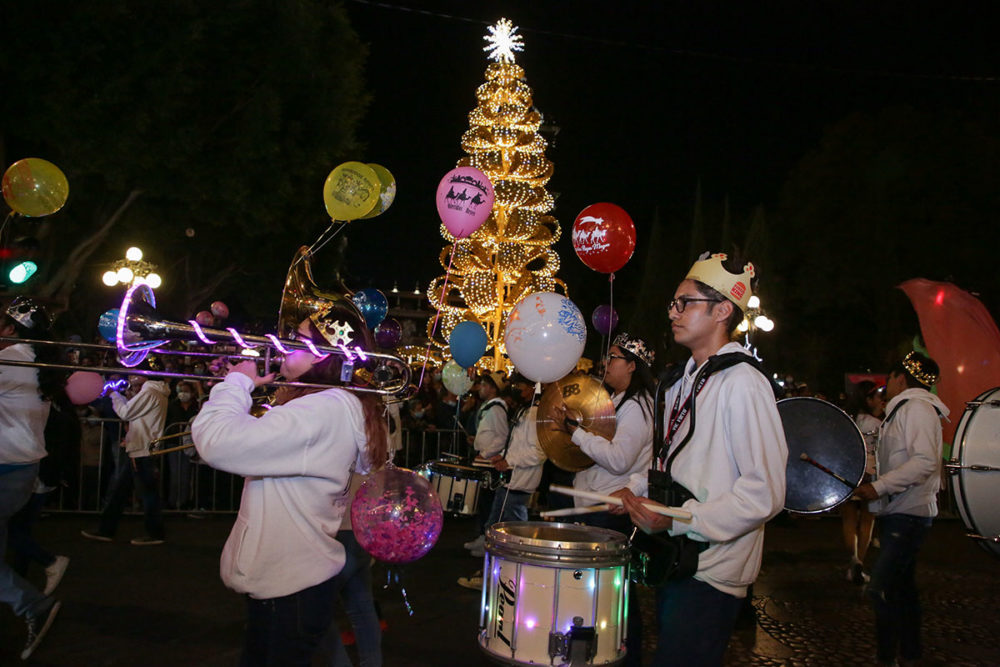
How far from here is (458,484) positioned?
8.05 metres

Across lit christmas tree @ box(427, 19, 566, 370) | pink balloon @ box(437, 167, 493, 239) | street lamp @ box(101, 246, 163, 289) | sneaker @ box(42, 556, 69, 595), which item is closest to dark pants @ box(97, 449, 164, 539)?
sneaker @ box(42, 556, 69, 595)

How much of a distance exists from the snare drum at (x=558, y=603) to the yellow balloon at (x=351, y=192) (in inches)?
206

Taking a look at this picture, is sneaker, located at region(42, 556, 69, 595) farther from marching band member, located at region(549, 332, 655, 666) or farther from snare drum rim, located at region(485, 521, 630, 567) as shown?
snare drum rim, located at region(485, 521, 630, 567)

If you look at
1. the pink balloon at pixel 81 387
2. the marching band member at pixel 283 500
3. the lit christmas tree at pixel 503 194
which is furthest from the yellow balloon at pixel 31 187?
the lit christmas tree at pixel 503 194

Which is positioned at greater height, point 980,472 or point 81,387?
point 980,472

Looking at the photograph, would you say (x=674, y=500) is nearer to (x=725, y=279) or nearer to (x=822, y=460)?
(x=725, y=279)

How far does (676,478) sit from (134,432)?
24.2 ft

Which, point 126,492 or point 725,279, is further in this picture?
point 126,492

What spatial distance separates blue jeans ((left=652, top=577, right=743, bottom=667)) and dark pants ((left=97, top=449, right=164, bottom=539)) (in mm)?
7441

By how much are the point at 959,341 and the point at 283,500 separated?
38.0 feet

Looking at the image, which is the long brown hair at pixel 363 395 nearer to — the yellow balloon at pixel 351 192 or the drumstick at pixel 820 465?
the drumstick at pixel 820 465

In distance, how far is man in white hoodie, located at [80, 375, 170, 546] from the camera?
8.73 metres

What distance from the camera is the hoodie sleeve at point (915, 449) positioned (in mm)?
5238

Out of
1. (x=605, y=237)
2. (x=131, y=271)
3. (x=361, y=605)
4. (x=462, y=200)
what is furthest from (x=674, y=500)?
(x=131, y=271)
